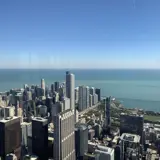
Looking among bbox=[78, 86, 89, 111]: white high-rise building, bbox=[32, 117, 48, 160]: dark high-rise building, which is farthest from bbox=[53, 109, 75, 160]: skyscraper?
bbox=[78, 86, 89, 111]: white high-rise building

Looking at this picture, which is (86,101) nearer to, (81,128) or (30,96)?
(30,96)

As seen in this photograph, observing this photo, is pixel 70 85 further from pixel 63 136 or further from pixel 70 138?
pixel 63 136

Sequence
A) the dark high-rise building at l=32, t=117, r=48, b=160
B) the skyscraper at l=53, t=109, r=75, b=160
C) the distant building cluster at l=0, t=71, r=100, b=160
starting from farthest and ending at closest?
the dark high-rise building at l=32, t=117, r=48, b=160 → the distant building cluster at l=0, t=71, r=100, b=160 → the skyscraper at l=53, t=109, r=75, b=160

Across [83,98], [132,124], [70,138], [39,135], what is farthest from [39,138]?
[83,98]

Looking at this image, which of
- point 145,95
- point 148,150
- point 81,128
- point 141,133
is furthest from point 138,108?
point 81,128

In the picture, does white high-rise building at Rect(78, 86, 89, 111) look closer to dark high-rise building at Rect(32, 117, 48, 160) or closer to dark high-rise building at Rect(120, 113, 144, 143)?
dark high-rise building at Rect(120, 113, 144, 143)

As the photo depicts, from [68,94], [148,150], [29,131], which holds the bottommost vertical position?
[148,150]
